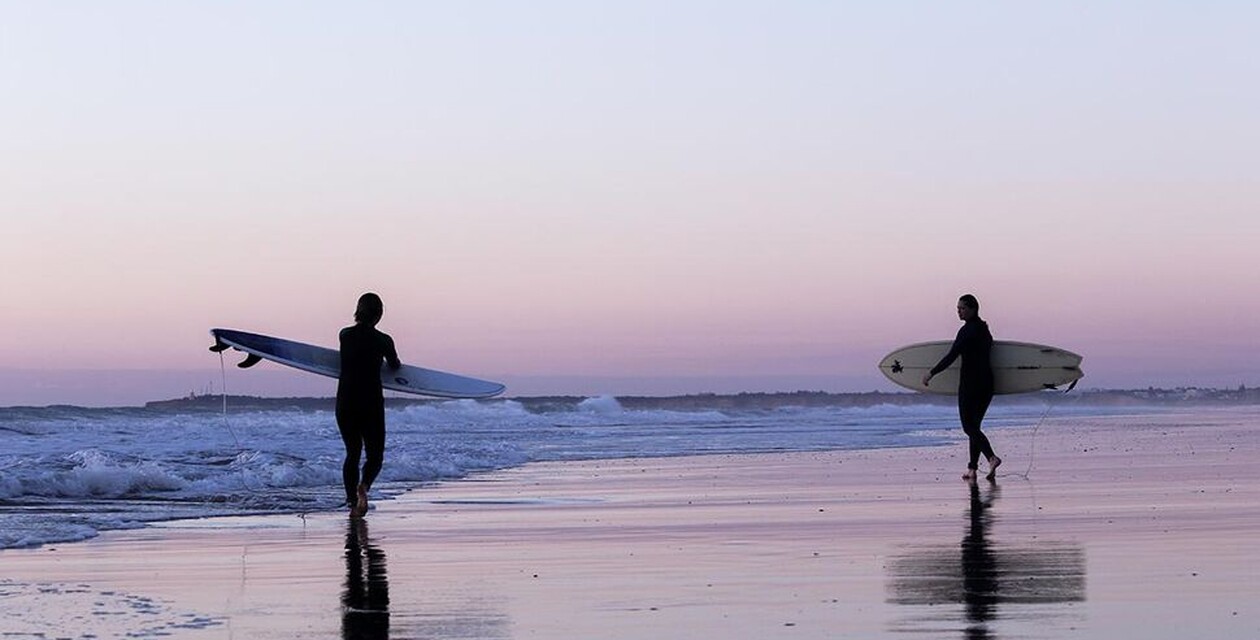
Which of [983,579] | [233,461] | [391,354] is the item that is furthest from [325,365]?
[983,579]

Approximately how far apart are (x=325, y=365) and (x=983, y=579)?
10411 millimetres

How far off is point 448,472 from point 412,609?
1261 centimetres

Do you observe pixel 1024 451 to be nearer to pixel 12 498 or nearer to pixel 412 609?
pixel 12 498

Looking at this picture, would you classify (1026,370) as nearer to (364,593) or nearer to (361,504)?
(361,504)

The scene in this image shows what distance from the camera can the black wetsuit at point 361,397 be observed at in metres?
13.8

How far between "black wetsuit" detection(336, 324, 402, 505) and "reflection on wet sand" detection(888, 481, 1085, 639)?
5.18 metres

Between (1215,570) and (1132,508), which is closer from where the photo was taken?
(1215,570)

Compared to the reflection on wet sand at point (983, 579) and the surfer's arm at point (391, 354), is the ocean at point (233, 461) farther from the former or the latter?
the reflection on wet sand at point (983, 579)

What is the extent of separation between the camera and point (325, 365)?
17531mm

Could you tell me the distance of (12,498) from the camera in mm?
15453

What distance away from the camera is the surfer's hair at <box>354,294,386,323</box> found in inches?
557

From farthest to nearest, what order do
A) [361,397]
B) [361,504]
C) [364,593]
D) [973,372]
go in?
[973,372], [361,397], [361,504], [364,593]

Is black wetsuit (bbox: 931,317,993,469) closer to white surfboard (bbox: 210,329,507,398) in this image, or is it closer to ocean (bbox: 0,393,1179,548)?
white surfboard (bbox: 210,329,507,398)

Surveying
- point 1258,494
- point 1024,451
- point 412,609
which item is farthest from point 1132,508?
point 1024,451
